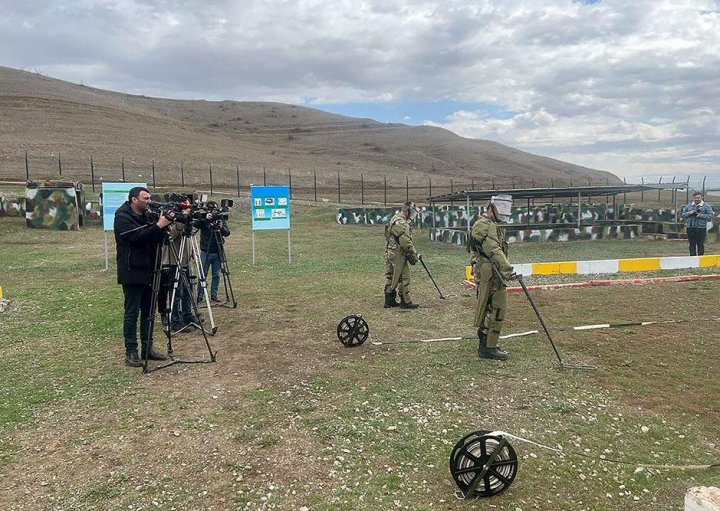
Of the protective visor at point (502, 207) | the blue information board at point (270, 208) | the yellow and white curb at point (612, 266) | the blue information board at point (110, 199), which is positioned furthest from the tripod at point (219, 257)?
A: the yellow and white curb at point (612, 266)

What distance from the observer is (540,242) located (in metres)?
19.7

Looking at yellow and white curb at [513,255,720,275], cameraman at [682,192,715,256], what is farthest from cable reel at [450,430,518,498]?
cameraman at [682,192,715,256]

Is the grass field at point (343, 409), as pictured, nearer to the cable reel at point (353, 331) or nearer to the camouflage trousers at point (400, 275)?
the cable reel at point (353, 331)

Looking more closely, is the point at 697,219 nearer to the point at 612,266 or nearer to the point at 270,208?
the point at 612,266

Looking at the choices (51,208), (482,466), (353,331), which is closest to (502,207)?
(353,331)

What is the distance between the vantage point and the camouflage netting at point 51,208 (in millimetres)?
20062

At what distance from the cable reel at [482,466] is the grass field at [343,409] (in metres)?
0.09

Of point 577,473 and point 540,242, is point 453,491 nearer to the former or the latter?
point 577,473

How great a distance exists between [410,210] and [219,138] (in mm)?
67574

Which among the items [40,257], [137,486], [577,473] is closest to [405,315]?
[577,473]

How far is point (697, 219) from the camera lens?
13.4 meters

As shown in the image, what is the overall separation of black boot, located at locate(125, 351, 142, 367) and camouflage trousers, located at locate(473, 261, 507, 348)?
4049mm

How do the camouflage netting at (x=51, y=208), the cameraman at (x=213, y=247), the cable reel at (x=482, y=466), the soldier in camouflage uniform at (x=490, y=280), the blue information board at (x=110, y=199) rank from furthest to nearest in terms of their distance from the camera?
the camouflage netting at (x=51, y=208)
the blue information board at (x=110, y=199)
the cameraman at (x=213, y=247)
the soldier in camouflage uniform at (x=490, y=280)
the cable reel at (x=482, y=466)

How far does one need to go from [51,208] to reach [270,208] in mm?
11468
